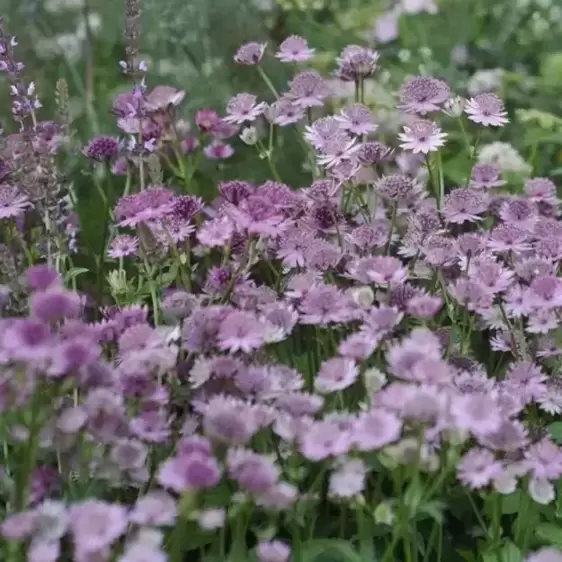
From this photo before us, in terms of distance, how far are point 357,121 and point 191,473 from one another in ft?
1.51

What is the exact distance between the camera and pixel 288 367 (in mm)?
762

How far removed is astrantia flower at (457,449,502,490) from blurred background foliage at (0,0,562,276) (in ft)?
2.30

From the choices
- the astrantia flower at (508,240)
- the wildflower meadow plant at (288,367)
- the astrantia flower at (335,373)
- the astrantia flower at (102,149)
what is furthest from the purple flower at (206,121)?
the astrantia flower at (335,373)

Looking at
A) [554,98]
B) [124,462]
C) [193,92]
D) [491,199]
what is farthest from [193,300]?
[554,98]

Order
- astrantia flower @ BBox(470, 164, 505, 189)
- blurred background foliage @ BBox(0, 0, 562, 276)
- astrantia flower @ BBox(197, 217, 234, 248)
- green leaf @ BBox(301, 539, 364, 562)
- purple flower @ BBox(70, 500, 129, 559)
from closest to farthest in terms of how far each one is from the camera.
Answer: purple flower @ BBox(70, 500, 129, 559), green leaf @ BBox(301, 539, 364, 562), astrantia flower @ BBox(197, 217, 234, 248), astrantia flower @ BBox(470, 164, 505, 189), blurred background foliage @ BBox(0, 0, 562, 276)

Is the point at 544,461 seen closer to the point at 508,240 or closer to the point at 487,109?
the point at 508,240

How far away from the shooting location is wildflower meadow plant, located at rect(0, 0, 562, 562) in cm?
58

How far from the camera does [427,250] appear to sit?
81 cm

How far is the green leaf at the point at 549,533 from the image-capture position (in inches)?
27.8

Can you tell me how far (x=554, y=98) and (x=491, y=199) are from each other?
721 millimetres

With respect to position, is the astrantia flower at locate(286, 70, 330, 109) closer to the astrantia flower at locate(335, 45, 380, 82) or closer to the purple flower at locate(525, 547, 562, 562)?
the astrantia flower at locate(335, 45, 380, 82)

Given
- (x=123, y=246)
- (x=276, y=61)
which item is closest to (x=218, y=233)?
(x=123, y=246)

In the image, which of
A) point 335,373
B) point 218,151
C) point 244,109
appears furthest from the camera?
point 218,151

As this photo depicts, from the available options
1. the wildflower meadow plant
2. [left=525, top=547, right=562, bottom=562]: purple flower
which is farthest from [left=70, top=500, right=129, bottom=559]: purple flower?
[left=525, top=547, right=562, bottom=562]: purple flower
